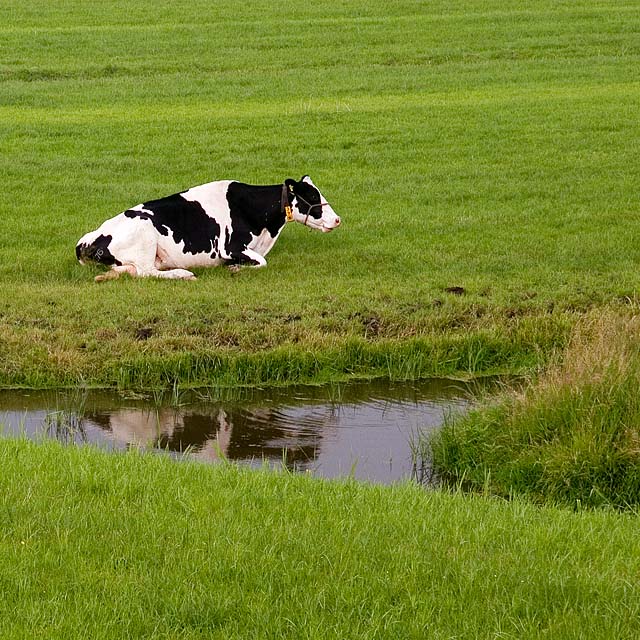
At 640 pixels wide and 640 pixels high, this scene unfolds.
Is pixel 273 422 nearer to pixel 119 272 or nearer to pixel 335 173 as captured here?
pixel 119 272

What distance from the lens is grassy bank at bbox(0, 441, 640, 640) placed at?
578 cm

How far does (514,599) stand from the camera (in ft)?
20.0

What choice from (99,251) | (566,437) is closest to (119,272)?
(99,251)

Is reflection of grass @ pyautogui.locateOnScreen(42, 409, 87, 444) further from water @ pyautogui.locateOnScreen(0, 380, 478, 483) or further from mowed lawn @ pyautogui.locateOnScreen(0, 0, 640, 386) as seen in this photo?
mowed lawn @ pyautogui.locateOnScreen(0, 0, 640, 386)

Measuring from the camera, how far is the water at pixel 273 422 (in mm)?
10000

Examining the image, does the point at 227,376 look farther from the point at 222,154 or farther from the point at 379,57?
the point at 379,57

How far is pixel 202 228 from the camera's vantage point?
16.4m

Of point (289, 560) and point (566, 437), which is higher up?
point (566, 437)

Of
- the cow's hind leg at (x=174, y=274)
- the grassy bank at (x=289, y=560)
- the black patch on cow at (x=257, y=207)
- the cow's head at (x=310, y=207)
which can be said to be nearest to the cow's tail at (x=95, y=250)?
the cow's hind leg at (x=174, y=274)

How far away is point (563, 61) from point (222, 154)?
13.6m

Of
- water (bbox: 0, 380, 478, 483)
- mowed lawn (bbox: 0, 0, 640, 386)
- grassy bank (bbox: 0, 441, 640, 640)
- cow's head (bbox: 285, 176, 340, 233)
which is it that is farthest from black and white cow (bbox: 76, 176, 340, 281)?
grassy bank (bbox: 0, 441, 640, 640)

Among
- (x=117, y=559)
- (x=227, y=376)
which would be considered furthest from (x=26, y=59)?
(x=117, y=559)

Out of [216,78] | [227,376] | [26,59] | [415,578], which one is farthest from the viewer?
[26,59]

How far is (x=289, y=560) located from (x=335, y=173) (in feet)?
49.8
